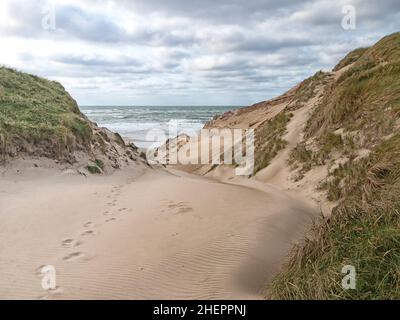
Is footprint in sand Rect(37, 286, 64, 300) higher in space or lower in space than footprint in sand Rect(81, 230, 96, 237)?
lower

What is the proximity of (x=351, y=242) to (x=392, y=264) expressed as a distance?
57cm

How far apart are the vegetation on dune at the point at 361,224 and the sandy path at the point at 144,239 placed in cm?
71

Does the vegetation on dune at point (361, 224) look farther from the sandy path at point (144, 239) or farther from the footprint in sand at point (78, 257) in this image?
the footprint in sand at point (78, 257)

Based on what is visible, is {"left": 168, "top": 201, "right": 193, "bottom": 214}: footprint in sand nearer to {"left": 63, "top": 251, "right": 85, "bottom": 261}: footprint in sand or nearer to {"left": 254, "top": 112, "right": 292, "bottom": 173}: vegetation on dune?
{"left": 63, "top": 251, "right": 85, "bottom": 261}: footprint in sand

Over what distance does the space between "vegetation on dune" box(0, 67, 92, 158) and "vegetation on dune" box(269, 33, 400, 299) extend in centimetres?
753

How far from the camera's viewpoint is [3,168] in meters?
10.2

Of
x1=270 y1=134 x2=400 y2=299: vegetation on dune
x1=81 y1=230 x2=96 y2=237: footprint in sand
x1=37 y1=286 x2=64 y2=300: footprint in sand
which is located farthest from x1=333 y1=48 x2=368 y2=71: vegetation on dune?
x1=37 y1=286 x2=64 y2=300: footprint in sand

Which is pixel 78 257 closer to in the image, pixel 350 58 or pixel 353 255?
pixel 353 255

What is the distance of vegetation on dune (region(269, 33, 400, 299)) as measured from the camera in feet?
12.5

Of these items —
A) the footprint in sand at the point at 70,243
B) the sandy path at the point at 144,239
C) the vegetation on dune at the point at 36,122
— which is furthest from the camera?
the vegetation on dune at the point at 36,122

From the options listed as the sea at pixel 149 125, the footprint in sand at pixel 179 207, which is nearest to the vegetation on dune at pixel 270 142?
the footprint in sand at pixel 179 207

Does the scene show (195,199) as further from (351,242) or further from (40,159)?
(40,159)

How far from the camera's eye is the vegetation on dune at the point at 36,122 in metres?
11.4

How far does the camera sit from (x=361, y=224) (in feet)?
14.6
